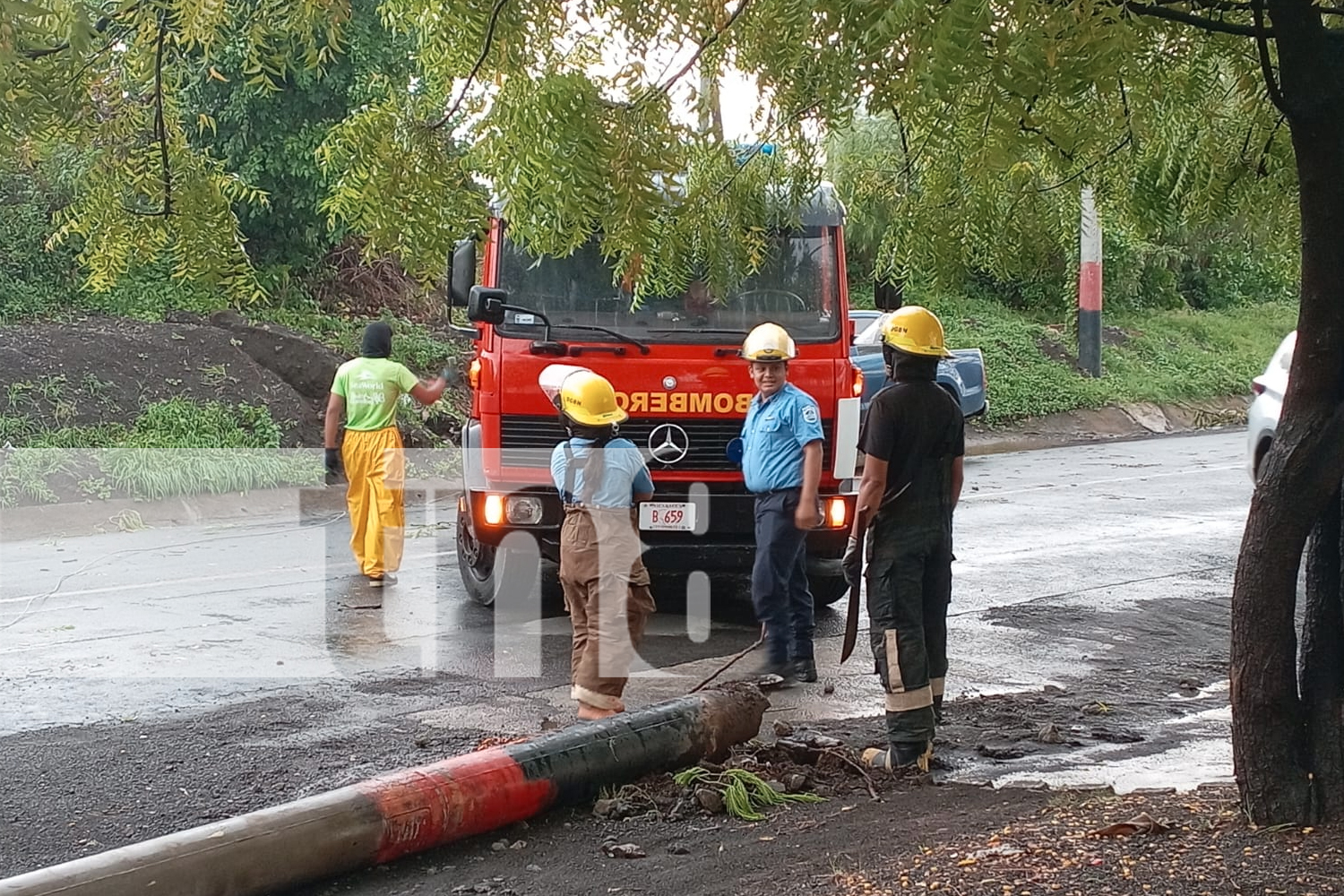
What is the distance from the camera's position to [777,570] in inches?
284

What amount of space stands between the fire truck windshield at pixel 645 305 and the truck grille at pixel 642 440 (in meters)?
0.45

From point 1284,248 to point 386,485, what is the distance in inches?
222

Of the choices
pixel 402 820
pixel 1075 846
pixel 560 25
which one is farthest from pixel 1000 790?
pixel 560 25

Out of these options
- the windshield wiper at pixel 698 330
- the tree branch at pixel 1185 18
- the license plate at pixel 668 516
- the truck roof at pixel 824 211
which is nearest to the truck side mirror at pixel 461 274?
the windshield wiper at pixel 698 330

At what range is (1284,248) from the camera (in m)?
5.84

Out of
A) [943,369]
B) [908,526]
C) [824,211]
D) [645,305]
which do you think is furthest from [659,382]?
[943,369]

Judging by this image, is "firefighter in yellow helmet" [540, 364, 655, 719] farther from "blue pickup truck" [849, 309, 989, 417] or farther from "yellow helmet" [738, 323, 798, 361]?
"blue pickup truck" [849, 309, 989, 417]

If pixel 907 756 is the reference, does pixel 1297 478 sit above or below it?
above

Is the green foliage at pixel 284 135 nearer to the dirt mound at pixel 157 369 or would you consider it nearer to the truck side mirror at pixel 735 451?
the dirt mound at pixel 157 369

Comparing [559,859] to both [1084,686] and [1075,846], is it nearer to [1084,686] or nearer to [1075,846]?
[1075,846]

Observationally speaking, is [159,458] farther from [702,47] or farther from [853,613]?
[702,47]

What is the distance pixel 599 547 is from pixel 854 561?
1.06 m

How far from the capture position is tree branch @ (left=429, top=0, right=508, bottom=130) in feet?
14.0

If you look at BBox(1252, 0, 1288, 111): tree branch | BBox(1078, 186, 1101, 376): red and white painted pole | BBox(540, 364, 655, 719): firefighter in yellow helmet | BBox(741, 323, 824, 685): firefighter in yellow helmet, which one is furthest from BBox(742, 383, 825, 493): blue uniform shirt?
BBox(1078, 186, 1101, 376): red and white painted pole
